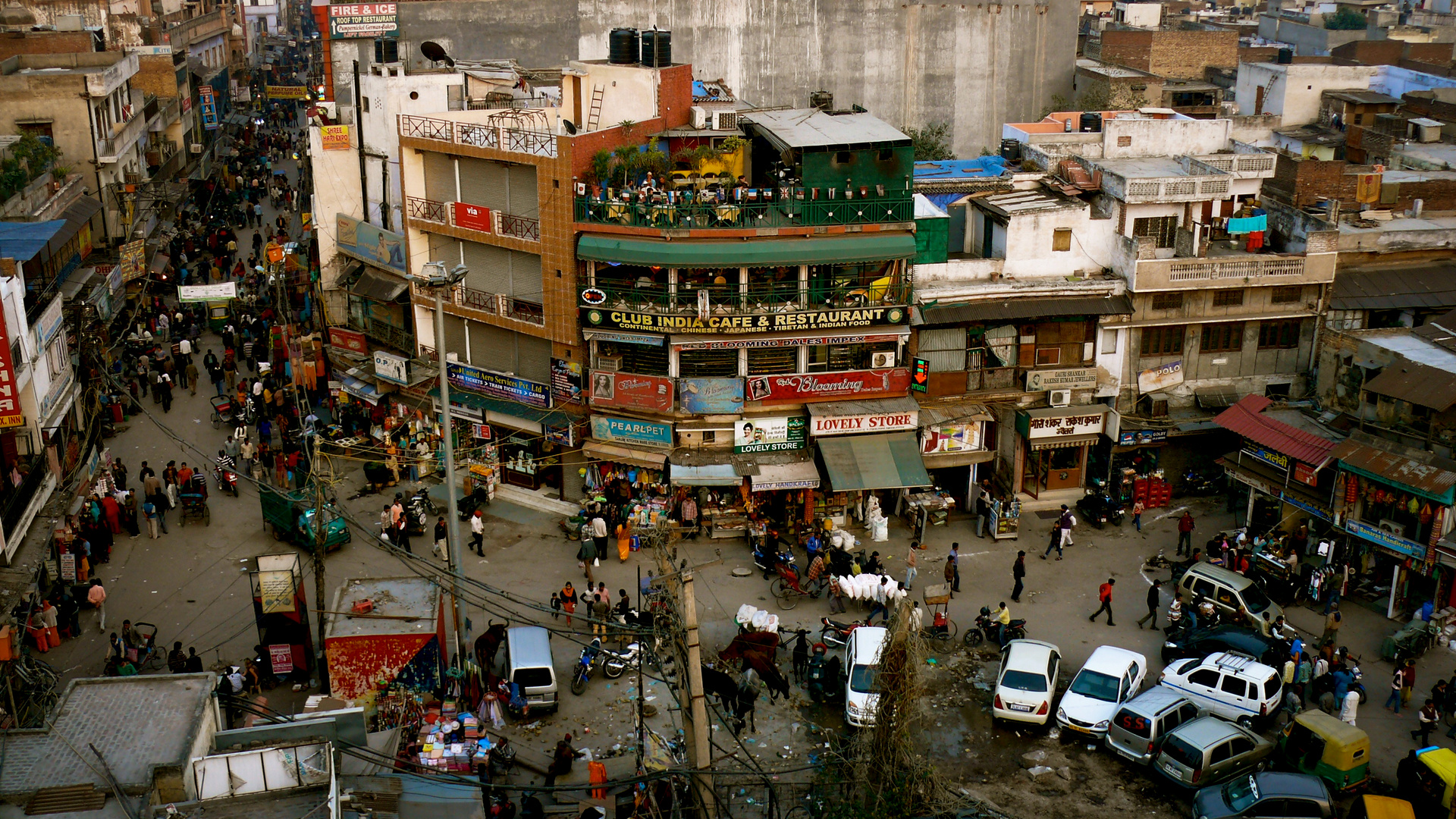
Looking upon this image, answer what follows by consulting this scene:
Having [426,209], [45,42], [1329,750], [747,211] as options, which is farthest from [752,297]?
Result: [45,42]

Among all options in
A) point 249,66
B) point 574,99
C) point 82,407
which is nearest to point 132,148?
point 82,407

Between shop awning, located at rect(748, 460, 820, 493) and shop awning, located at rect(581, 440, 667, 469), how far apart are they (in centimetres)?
268

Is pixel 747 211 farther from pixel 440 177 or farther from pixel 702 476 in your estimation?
pixel 440 177

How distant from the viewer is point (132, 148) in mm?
59812

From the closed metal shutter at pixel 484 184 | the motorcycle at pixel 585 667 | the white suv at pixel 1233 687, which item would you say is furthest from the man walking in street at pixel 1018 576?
the closed metal shutter at pixel 484 184

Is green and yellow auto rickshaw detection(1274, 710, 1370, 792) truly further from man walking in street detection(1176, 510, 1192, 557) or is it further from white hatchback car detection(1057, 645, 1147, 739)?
man walking in street detection(1176, 510, 1192, 557)

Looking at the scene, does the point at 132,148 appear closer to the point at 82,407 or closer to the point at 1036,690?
the point at 82,407

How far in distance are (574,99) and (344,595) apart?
1823 cm

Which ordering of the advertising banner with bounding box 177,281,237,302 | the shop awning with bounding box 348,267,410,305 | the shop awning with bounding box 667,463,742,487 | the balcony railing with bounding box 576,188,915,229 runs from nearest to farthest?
the balcony railing with bounding box 576,188,915,229 → the shop awning with bounding box 667,463,742,487 → the shop awning with bounding box 348,267,410,305 → the advertising banner with bounding box 177,281,237,302

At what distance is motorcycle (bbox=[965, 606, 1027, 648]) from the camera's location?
31906mm

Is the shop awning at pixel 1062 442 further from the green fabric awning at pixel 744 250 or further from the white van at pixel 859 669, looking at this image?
the white van at pixel 859 669

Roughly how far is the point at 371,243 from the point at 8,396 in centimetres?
1725

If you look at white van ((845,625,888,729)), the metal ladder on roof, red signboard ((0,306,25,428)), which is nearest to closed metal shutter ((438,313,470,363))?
the metal ladder on roof

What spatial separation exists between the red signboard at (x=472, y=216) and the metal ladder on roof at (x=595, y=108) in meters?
4.71
